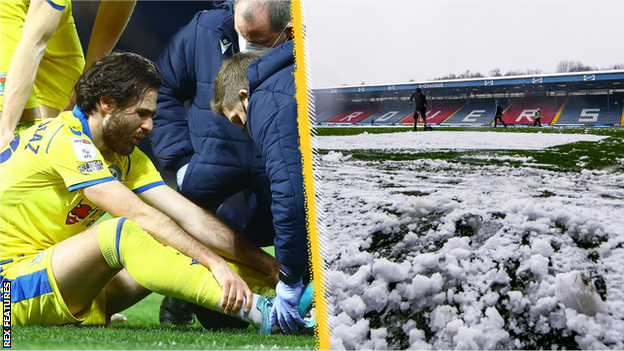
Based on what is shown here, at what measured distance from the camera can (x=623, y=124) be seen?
3.25 metres

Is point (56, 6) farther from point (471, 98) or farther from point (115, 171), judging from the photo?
point (471, 98)

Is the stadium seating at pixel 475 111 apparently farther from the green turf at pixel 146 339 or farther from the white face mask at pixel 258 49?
the green turf at pixel 146 339

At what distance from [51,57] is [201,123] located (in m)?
0.44

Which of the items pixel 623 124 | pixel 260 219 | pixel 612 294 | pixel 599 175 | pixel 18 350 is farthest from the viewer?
pixel 623 124

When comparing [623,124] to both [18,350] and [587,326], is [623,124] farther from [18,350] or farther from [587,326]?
[18,350]

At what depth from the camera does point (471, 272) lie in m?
0.96

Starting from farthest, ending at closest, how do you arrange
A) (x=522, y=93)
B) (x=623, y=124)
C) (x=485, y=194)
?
1. (x=623, y=124)
2. (x=522, y=93)
3. (x=485, y=194)

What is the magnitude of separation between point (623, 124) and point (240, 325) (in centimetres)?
375

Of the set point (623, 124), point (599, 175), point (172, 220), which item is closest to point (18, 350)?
point (172, 220)

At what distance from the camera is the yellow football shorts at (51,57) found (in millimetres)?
970

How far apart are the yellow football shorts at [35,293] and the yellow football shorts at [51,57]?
16.2 inches

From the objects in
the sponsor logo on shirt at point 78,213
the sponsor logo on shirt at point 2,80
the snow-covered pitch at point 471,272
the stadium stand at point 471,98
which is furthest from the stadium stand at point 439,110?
the sponsor logo on shirt at point 2,80

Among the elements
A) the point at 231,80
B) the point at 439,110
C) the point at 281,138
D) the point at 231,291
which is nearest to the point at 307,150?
the point at 281,138

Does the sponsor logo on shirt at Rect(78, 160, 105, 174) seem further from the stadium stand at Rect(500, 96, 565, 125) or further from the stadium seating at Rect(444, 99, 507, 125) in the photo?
the stadium stand at Rect(500, 96, 565, 125)
